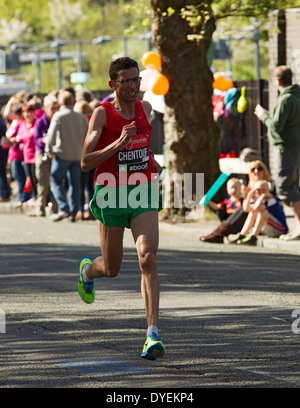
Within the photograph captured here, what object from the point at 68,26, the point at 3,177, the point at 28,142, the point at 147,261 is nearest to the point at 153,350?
the point at 147,261

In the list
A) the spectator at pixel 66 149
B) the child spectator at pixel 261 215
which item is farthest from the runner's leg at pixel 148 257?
the spectator at pixel 66 149

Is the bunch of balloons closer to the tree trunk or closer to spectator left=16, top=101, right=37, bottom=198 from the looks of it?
the tree trunk

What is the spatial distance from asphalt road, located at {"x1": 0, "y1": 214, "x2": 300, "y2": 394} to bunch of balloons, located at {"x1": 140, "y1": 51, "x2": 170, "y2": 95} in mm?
3394

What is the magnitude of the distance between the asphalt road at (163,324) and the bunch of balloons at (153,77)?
11.1ft

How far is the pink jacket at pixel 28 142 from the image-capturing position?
20578 millimetres

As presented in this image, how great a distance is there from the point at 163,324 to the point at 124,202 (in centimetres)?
130

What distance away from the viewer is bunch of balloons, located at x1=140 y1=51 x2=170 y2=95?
17.2 metres

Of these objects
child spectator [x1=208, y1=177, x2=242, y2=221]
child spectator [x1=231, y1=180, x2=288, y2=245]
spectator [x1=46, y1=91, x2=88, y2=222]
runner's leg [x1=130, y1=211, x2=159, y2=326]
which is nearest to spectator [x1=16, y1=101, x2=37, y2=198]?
spectator [x1=46, y1=91, x2=88, y2=222]

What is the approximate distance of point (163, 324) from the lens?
9125mm

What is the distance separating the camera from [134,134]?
319 inches

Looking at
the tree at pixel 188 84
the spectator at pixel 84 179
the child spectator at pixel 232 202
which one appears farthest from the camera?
the spectator at pixel 84 179

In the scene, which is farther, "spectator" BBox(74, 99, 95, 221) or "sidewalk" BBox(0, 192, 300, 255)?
"spectator" BBox(74, 99, 95, 221)

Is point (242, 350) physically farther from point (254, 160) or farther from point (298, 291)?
point (254, 160)

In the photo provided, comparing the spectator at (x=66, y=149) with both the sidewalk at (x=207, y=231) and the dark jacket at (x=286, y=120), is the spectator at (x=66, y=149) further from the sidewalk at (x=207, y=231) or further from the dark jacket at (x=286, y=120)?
the dark jacket at (x=286, y=120)
